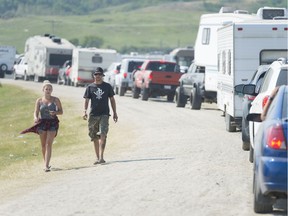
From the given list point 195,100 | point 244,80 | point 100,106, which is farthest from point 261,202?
point 195,100

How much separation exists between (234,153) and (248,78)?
445cm

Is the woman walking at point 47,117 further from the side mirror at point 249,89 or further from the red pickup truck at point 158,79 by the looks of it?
the red pickup truck at point 158,79

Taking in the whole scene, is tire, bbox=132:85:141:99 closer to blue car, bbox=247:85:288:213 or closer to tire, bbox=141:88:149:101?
tire, bbox=141:88:149:101

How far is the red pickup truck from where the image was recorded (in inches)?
1663

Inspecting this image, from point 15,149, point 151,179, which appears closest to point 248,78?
point 15,149

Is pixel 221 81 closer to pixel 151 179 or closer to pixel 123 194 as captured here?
pixel 151 179

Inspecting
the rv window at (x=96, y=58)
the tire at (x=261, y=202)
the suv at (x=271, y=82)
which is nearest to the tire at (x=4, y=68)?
the rv window at (x=96, y=58)

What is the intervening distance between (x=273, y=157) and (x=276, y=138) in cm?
20

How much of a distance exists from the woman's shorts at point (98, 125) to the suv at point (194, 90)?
49.8ft

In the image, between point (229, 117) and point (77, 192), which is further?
point (229, 117)

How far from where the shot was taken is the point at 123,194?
14508 millimetres

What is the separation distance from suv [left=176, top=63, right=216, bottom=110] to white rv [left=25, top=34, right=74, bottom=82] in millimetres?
31295

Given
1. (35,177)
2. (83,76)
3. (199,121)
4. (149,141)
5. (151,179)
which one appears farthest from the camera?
(83,76)

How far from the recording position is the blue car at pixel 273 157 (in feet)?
38.1
